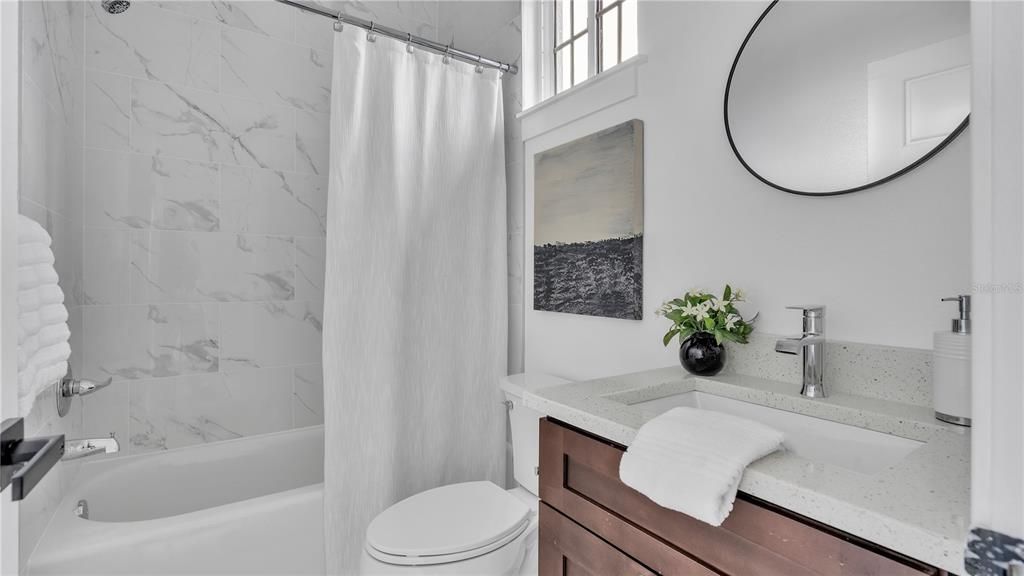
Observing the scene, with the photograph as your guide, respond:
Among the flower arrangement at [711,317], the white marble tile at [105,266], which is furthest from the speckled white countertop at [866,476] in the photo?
the white marble tile at [105,266]

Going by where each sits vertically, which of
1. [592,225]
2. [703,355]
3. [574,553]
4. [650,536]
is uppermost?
[592,225]

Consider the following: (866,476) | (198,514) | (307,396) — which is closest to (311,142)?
(307,396)

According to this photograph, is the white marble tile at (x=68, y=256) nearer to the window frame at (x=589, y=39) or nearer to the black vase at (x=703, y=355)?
the window frame at (x=589, y=39)

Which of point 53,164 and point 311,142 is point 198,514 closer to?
point 53,164

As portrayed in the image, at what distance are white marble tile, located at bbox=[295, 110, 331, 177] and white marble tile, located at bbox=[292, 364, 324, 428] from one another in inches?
36.0

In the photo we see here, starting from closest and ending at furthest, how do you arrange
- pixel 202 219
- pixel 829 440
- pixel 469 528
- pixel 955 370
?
pixel 955 370 → pixel 829 440 → pixel 469 528 → pixel 202 219

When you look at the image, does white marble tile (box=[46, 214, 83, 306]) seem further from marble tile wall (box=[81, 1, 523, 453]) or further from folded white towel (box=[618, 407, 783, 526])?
folded white towel (box=[618, 407, 783, 526])

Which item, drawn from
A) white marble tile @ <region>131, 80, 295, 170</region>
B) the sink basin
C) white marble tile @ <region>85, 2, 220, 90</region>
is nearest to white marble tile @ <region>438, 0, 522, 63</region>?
white marble tile @ <region>131, 80, 295, 170</region>

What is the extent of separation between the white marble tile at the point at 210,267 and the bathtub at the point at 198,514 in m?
0.62

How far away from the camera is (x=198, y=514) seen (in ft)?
4.80

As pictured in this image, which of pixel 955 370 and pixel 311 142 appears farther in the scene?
pixel 311 142

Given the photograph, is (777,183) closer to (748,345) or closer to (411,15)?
(748,345)

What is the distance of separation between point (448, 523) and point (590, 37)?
1707 millimetres

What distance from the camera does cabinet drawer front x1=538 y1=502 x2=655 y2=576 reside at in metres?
0.82
